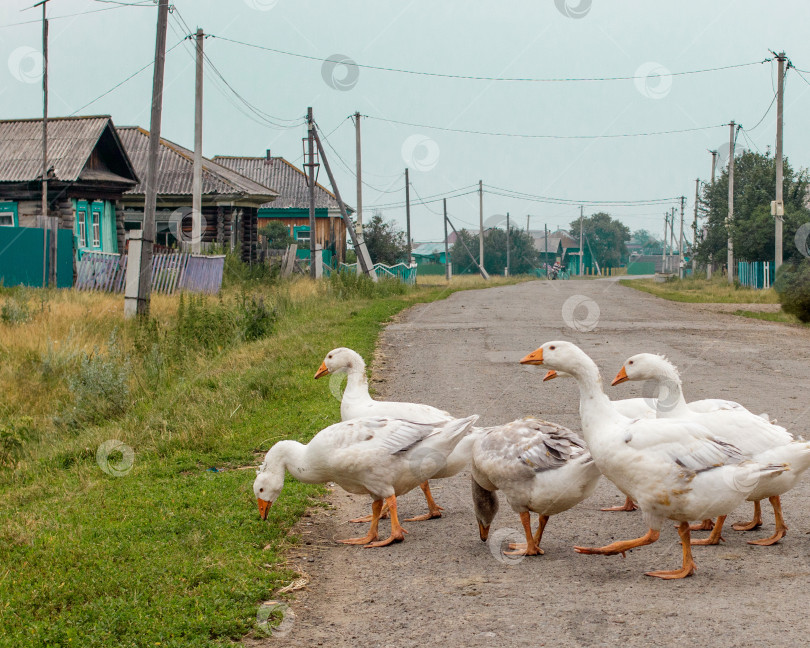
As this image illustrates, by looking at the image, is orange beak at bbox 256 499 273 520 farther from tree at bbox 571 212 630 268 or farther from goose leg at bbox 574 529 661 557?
tree at bbox 571 212 630 268

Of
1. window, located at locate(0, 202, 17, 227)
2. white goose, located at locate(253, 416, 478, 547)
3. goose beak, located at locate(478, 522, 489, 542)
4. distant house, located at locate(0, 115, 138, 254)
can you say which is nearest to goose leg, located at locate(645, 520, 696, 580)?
goose beak, located at locate(478, 522, 489, 542)

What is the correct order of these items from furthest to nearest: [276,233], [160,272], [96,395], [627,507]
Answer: [276,233], [160,272], [96,395], [627,507]

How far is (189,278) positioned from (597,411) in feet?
66.5

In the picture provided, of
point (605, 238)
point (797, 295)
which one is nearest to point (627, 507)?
point (797, 295)

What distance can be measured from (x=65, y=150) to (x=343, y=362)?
2530 cm

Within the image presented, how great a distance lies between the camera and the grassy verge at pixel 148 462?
460cm

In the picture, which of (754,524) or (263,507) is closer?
(754,524)

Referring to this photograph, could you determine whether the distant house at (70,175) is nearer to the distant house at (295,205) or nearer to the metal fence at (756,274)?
the distant house at (295,205)

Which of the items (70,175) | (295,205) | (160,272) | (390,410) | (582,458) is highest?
(295,205)

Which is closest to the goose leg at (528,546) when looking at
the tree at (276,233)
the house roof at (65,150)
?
the house roof at (65,150)

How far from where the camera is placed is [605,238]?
123 meters

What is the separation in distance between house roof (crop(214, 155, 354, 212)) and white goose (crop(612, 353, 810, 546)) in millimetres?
45254

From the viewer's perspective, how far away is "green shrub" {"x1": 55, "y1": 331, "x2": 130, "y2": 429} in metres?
11.4

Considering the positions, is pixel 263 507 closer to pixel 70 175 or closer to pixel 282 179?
pixel 70 175
